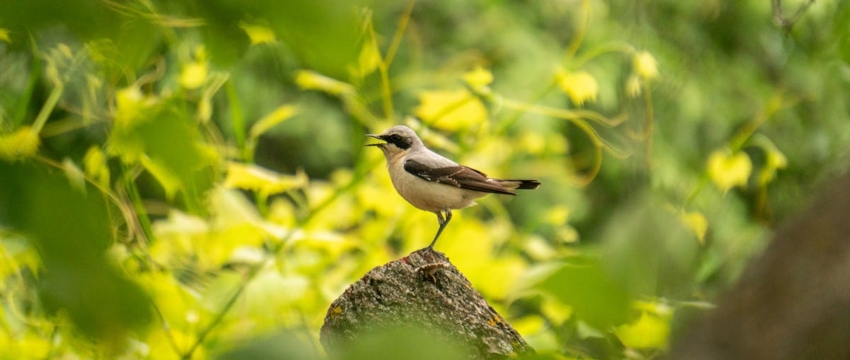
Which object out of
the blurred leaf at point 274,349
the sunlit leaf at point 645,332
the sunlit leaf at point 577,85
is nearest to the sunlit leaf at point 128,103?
the blurred leaf at point 274,349

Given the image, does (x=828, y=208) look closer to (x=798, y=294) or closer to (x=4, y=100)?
(x=798, y=294)

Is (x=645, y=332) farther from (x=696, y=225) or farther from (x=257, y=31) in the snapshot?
(x=257, y=31)

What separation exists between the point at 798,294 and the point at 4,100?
2.60ft

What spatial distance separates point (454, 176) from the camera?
266 cm

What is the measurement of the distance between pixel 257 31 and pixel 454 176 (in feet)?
6.33

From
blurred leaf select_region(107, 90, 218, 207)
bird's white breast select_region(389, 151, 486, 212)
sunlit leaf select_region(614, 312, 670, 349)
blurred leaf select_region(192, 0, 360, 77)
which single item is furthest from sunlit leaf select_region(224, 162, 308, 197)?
blurred leaf select_region(192, 0, 360, 77)

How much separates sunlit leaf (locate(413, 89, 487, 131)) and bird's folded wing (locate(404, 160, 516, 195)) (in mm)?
719

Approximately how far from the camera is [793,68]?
5.46 m

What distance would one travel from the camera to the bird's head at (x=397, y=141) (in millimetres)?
2820

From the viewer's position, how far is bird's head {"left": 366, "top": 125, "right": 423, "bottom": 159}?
2.82 meters

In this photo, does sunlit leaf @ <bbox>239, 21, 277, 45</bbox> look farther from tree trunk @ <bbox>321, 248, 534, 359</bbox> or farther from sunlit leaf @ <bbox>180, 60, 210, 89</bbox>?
sunlit leaf @ <bbox>180, 60, 210, 89</bbox>

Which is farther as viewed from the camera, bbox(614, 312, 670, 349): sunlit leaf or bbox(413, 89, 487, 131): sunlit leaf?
bbox(413, 89, 487, 131): sunlit leaf

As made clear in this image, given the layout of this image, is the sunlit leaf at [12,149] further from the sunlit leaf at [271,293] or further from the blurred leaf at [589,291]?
the sunlit leaf at [271,293]

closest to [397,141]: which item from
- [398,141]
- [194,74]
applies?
[398,141]
